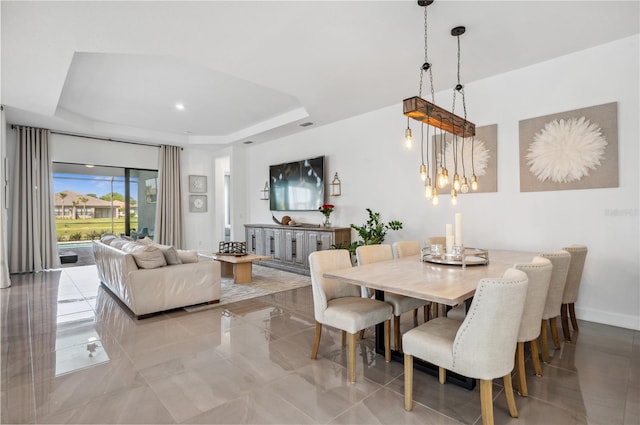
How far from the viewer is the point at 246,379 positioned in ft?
7.72

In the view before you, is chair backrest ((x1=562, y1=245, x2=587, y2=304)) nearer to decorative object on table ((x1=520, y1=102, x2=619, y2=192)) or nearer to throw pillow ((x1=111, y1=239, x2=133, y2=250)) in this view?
decorative object on table ((x1=520, y1=102, x2=619, y2=192))

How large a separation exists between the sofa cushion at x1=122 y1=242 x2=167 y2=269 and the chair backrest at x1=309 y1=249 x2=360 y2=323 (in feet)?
6.93

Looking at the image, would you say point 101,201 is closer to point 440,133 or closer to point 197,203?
point 197,203

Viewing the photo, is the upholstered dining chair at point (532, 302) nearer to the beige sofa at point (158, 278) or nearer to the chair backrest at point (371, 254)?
the chair backrest at point (371, 254)

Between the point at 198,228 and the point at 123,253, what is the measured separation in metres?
4.94

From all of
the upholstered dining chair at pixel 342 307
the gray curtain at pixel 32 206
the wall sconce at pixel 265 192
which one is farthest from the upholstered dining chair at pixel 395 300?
the gray curtain at pixel 32 206

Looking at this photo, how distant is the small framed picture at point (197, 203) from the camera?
8531 millimetres

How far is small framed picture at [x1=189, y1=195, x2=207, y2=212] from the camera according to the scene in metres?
8.53

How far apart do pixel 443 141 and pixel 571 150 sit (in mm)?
1458

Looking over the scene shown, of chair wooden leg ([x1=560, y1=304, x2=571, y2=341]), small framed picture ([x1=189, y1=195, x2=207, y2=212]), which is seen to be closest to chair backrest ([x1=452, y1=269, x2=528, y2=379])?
chair wooden leg ([x1=560, y1=304, x2=571, y2=341])

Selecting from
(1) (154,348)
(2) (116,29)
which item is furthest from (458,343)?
(2) (116,29)

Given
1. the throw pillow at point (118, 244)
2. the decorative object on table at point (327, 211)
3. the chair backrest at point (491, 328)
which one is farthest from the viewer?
the decorative object on table at point (327, 211)

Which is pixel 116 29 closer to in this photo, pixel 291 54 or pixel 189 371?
pixel 291 54

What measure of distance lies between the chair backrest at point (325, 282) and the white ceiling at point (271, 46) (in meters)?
2.05
